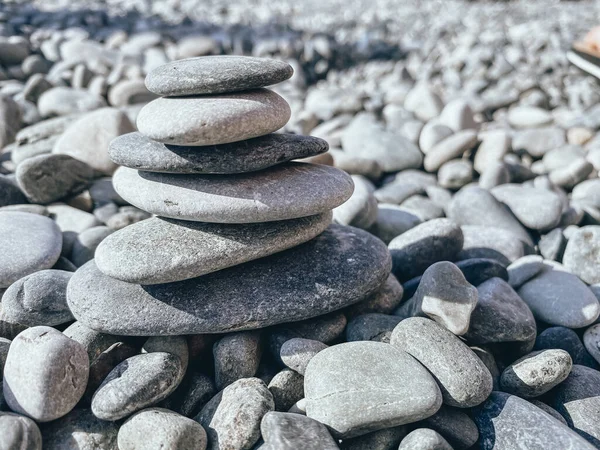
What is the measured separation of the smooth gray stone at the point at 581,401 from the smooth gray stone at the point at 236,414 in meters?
1.39

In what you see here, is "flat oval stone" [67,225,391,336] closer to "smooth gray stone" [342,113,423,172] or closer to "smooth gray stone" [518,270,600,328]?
"smooth gray stone" [518,270,600,328]

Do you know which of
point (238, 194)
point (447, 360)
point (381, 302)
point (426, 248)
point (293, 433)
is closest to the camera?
point (293, 433)

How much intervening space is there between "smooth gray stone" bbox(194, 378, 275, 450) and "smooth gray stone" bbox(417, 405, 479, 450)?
0.71m

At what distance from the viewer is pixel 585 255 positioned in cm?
371

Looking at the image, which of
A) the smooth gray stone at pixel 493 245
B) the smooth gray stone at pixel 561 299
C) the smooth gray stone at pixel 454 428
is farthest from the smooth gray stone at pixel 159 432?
the smooth gray stone at pixel 493 245

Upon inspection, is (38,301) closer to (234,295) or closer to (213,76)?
(234,295)

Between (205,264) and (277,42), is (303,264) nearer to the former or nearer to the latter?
(205,264)

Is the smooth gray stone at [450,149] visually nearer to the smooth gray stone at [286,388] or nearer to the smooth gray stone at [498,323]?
Answer: the smooth gray stone at [498,323]

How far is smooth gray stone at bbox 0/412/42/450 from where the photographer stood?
2125 millimetres

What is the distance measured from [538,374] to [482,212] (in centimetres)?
196

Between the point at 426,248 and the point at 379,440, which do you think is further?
the point at 426,248

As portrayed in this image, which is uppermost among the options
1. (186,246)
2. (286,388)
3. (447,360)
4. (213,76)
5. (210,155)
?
(213,76)

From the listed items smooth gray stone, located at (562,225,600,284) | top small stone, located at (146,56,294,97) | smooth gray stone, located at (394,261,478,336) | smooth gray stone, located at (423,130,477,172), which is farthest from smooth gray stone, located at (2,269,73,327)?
smooth gray stone, located at (423,130,477,172)

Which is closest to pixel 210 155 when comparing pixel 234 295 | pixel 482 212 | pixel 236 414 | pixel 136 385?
pixel 234 295
